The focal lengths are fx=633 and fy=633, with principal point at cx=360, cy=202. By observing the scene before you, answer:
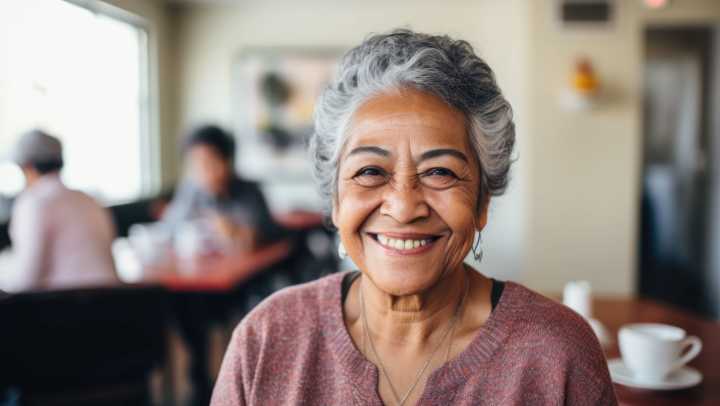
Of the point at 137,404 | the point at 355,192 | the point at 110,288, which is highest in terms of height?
the point at 355,192

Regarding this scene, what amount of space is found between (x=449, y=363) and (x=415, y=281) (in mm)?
152

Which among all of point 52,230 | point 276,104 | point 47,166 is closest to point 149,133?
point 276,104

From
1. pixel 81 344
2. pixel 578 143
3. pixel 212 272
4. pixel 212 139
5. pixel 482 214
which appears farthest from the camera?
pixel 578 143

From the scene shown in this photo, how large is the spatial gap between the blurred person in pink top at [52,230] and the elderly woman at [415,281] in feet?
3.41

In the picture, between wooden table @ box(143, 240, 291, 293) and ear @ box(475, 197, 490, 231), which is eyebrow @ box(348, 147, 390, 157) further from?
wooden table @ box(143, 240, 291, 293)

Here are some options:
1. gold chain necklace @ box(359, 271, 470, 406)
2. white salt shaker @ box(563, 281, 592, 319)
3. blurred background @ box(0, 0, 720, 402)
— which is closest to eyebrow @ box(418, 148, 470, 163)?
gold chain necklace @ box(359, 271, 470, 406)

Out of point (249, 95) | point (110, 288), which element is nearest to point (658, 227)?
point (249, 95)

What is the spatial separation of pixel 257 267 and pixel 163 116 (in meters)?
3.66

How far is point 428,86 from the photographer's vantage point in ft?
3.43

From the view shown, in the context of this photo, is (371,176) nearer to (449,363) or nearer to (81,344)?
(449,363)

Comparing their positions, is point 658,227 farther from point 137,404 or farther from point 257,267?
Answer: point 137,404

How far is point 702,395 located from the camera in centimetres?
132

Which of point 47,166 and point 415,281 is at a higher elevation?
point 47,166

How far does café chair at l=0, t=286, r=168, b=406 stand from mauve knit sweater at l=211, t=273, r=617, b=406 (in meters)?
1.07
